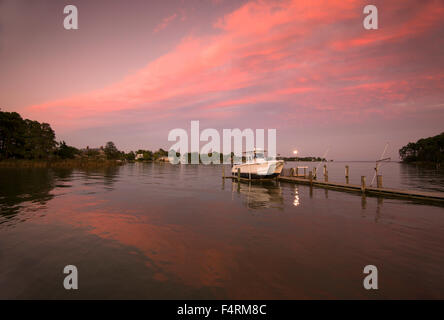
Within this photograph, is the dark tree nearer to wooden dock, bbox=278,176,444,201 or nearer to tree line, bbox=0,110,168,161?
tree line, bbox=0,110,168,161

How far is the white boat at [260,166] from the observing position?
33425mm

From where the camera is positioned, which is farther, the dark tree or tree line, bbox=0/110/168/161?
the dark tree

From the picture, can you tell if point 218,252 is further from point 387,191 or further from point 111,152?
point 111,152

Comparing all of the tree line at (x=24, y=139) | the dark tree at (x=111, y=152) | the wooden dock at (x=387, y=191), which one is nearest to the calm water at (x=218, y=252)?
the wooden dock at (x=387, y=191)

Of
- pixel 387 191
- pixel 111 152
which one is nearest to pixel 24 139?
pixel 111 152

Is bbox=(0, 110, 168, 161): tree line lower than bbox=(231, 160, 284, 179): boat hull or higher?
higher

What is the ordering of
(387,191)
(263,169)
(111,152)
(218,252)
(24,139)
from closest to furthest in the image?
(218,252), (387,191), (263,169), (24,139), (111,152)

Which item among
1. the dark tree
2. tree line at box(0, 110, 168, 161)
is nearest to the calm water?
tree line at box(0, 110, 168, 161)

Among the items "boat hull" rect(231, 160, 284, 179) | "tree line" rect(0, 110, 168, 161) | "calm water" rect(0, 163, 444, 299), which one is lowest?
"calm water" rect(0, 163, 444, 299)

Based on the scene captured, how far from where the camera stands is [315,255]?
Result: 8406mm

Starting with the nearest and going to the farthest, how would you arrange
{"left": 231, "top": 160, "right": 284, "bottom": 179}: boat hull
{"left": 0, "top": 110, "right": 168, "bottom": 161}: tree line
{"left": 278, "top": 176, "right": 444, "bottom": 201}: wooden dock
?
{"left": 278, "top": 176, "right": 444, "bottom": 201}: wooden dock < {"left": 231, "top": 160, "right": 284, "bottom": 179}: boat hull < {"left": 0, "top": 110, "right": 168, "bottom": 161}: tree line

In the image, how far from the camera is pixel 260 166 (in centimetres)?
3366

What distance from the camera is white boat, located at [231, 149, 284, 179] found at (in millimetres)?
33425
